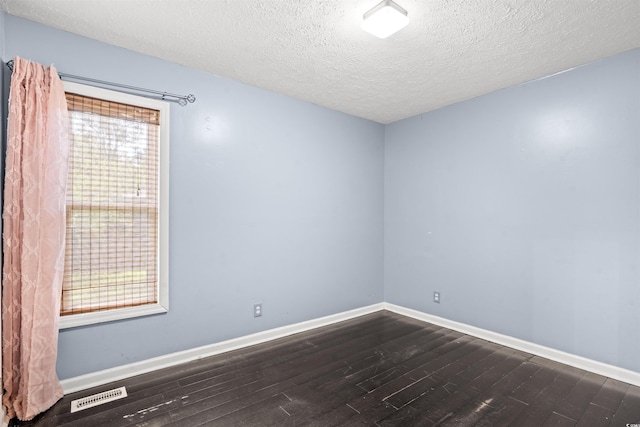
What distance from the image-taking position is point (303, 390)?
2396 millimetres

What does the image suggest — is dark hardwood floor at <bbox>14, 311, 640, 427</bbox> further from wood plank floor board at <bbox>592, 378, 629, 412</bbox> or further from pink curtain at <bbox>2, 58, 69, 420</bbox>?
pink curtain at <bbox>2, 58, 69, 420</bbox>

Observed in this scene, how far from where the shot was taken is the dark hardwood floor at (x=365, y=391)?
6.76 feet

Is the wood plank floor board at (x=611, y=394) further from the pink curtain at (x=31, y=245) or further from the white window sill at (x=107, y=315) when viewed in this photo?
the pink curtain at (x=31, y=245)

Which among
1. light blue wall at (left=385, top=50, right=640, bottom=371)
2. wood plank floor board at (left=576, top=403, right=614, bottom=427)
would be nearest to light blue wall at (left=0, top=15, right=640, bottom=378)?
light blue wall at (left=385, top=50, right=640, bottom=371)

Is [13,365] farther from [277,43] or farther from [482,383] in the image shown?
[482,383]

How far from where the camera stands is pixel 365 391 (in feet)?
7.85

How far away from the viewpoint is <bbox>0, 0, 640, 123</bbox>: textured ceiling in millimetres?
2051

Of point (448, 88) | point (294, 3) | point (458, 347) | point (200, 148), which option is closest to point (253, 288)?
point (200, 148)

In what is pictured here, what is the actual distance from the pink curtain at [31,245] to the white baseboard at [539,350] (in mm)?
3635

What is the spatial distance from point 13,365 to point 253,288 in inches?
70.3

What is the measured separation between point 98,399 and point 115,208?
1.37 m

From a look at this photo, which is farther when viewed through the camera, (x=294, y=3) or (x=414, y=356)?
(x=414, y=356)

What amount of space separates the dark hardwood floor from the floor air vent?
0.05 m

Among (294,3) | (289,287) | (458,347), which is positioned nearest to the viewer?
(294,3)
